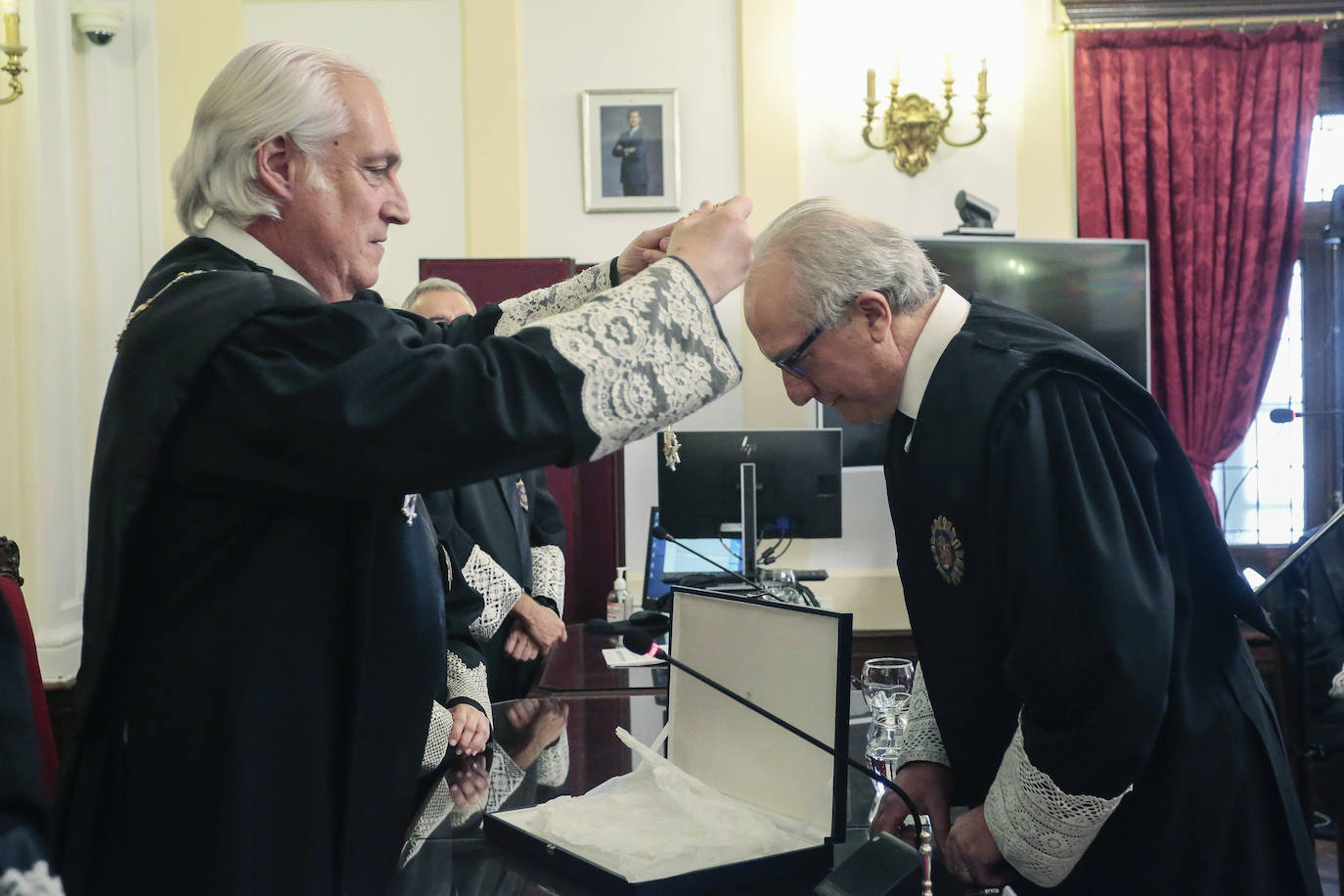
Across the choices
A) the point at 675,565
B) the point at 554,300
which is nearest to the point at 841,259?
the point at 554,300

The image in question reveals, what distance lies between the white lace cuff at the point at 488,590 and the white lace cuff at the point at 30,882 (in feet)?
5.12

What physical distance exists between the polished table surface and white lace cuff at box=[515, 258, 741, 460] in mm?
531

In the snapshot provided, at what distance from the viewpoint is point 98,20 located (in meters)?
4.45

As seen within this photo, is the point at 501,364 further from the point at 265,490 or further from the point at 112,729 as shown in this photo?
the point at 112,729

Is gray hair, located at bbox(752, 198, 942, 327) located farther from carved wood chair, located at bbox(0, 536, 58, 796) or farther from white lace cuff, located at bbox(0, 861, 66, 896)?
carved wood chair, located at bbox(0, 536, 58, 796)

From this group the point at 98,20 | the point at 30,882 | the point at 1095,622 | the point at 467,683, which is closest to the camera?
the point at 30,882

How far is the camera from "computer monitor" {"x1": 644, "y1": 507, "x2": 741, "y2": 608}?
3.65 m

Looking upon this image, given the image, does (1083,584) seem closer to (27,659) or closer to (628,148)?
(27,659)

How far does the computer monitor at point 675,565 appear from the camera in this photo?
12.0ft

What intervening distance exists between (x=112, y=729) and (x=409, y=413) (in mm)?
425

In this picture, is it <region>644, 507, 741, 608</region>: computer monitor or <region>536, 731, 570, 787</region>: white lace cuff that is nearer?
<region>536, 731, 570, 787</region>: white lace cuff

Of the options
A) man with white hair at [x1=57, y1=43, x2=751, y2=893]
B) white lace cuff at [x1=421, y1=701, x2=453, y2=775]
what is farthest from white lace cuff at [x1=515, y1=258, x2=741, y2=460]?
white lace cuff at [x1=421, y1=701, x2=453, y2=775]

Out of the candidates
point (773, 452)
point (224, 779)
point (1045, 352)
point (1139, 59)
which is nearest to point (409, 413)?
point (224, 779)

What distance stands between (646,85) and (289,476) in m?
4.17
